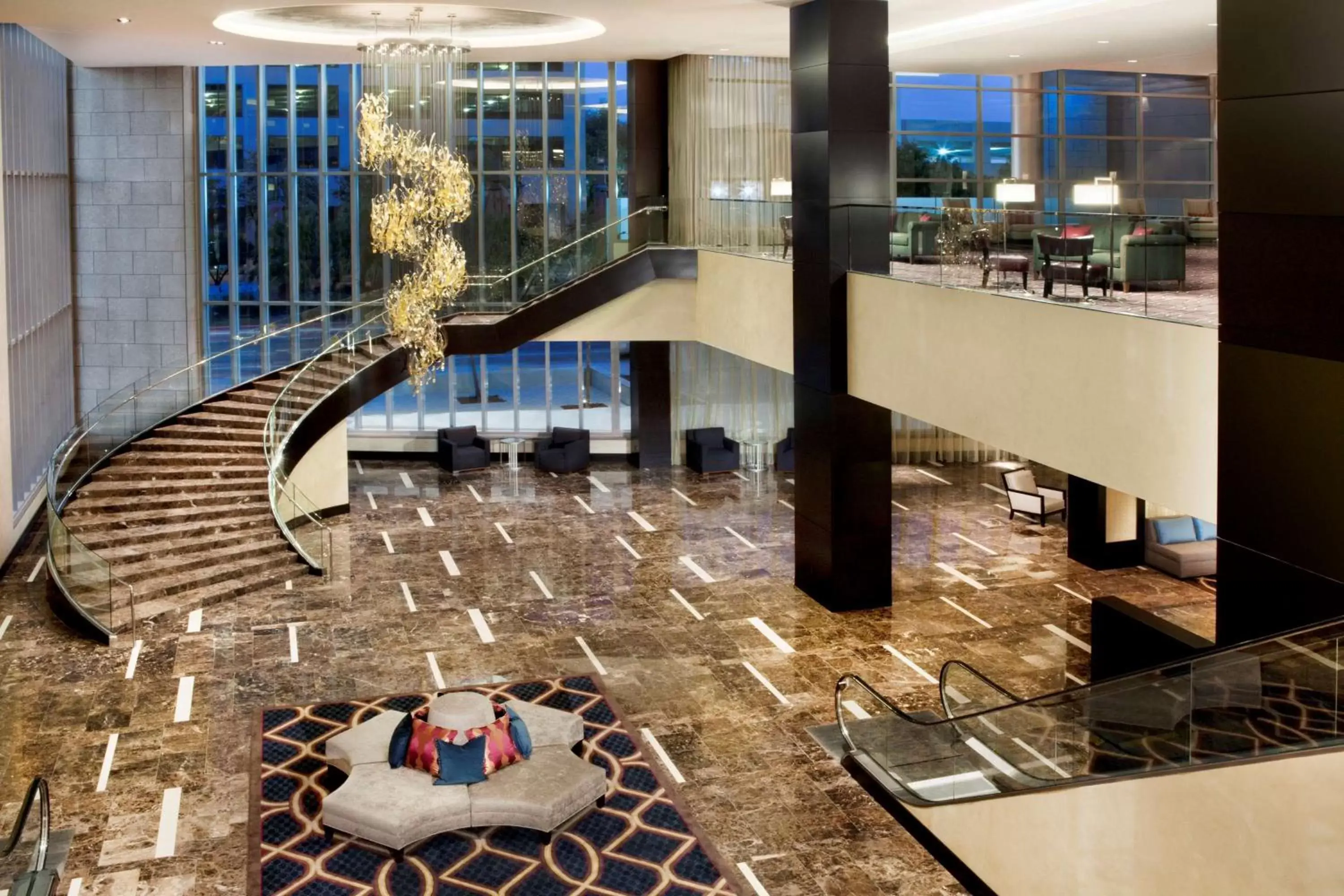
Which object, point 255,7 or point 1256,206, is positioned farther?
point 255,7

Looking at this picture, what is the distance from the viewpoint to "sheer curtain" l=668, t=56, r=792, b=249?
25906mm

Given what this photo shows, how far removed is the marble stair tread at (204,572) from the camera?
1848 cm

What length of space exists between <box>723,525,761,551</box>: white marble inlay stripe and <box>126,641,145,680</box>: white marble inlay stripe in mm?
8851

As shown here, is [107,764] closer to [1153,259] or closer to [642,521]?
[1153,259]

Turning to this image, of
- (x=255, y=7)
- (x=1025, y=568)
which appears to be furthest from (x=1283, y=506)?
(x=255, y=7)

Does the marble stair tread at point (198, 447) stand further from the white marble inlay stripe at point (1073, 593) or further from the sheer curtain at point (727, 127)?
the white marble inlay stripe at point (1073, 593)

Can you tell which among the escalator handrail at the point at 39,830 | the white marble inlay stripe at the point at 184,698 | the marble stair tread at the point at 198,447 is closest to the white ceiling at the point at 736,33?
the marble stair tread at the point at 198,447

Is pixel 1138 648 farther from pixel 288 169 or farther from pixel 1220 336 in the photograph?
pixel 288 169

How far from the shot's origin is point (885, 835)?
11.9 metres

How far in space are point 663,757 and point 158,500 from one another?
1045 cm

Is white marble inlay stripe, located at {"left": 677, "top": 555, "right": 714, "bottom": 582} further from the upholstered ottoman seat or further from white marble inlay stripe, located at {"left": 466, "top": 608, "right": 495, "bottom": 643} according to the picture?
the upholstered ottoman seat

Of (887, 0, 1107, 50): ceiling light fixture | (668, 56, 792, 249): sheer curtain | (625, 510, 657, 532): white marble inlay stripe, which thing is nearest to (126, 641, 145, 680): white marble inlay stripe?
(625, 510, 657, 532): white marble inlay stripe

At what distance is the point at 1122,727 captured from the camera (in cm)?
940

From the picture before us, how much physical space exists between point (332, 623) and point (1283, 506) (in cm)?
1172
